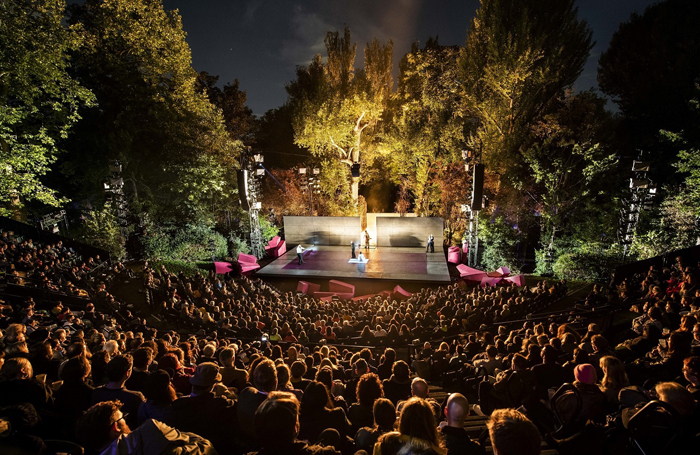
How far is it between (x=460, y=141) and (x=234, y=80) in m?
21.4

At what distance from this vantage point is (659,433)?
2.31 m

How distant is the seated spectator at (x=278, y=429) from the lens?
1.89 metres

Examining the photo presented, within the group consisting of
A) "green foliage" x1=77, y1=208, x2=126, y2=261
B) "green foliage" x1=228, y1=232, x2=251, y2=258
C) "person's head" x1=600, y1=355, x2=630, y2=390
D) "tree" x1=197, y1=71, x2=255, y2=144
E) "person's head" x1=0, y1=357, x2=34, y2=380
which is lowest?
"person's head" x1=600, y1=355, x2=630, y2=390

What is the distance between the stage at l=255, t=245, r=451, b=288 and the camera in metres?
15.3

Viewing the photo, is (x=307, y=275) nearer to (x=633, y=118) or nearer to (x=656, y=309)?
(x=656, y=309)

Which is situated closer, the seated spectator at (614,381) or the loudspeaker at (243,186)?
the seated spectator at (614,381)

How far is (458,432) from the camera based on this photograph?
7.46ft

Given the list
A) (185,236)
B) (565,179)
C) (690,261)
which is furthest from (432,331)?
(185,236)

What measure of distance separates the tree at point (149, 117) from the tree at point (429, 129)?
43.0 feet

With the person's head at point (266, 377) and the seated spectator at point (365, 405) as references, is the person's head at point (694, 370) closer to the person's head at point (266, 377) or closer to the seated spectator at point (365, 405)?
the seated spectator at point (365, 405)

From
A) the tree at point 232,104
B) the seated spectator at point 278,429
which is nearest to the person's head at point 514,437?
the seated spectator at point 278,429

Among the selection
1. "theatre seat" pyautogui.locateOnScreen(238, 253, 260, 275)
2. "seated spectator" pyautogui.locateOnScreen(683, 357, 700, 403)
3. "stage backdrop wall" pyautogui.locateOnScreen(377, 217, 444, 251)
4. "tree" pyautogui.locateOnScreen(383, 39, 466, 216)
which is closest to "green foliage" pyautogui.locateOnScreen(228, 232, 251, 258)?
"theatre seat" pyautogui.locateOnScreen(238, 253, 260, 275)

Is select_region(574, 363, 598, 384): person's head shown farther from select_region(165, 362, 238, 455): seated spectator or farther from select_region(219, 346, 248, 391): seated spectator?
Result: select_region(219, 346, 248, 391): seated spectator

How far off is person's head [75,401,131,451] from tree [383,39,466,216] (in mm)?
25196
